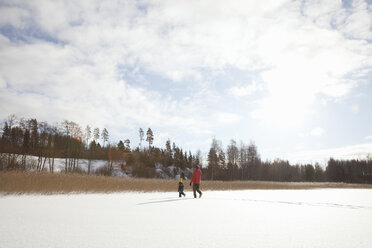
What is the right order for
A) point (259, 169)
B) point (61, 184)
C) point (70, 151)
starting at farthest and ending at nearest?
point (259, 169)
point (70, 151)
point (61, 184)

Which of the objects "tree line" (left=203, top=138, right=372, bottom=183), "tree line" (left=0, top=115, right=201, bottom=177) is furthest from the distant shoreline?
"tree line" (left=203, top=138, right=372, bottom=183)

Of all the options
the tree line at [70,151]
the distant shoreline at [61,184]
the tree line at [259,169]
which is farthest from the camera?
the tree line at [259,169]

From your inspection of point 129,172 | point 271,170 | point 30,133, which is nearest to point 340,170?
point 271,170

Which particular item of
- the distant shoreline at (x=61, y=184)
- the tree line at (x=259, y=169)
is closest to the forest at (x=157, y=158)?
the tree line at (x=259, y=169)

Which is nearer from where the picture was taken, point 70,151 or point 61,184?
point 61,184

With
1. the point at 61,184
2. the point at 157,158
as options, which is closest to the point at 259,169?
the point at 157,158

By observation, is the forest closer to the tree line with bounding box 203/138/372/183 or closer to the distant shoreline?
the tree line with bounding box 203/138/372/183

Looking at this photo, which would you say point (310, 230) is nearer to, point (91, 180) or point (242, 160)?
point (91, 180)

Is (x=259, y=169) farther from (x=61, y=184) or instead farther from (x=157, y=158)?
(x=61, y=184)

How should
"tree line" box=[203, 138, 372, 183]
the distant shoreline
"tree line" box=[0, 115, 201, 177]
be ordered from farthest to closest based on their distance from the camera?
"tree line" box=[203, 138, 372, 183], "tree line" box=[0, 115, 201, 177], the distant shoreline

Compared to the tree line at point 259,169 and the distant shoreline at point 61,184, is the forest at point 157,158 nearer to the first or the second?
the tree line at point 259,169

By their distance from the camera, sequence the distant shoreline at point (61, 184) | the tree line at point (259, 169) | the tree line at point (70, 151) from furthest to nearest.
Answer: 1. the tree line at point (259, 169)
2. the tree line at point (70, 151)
3. the distant shoreline at point (61, 184)

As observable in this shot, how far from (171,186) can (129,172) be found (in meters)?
52.3

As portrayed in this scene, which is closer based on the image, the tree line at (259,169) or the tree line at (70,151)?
the tree line at (70,151)
